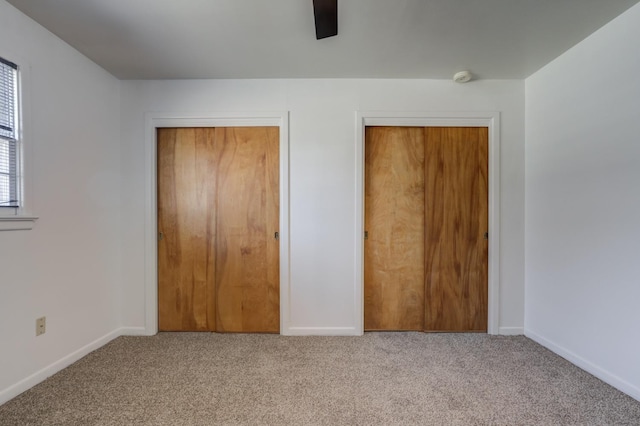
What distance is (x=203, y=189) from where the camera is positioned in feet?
8.48

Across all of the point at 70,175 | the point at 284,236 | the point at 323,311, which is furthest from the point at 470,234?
the point at 70,175

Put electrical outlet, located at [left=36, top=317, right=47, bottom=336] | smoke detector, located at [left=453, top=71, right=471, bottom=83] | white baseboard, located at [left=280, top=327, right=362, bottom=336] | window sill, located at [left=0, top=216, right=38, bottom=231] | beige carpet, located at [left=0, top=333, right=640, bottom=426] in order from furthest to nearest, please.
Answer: white baseboard, located at [left=280, top=327, right=362, bottom=336]
smoke detector, located at [left=453, top=71, right=471, bottom=83]
electrical outlet, located at [left=36, top=317, right=47, bottom=336]
window sill, located at [left=0, top=216, right=38, bottom=231]
beige carpet, located at [left=0, top=333, right=640, bottom=426]

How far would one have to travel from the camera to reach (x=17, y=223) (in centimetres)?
169

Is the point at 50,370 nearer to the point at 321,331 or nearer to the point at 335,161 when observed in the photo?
the point at 321,331

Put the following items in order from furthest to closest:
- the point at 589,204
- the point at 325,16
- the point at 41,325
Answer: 1. the point at 589,204
2. the point at 41,325
3. the point at 325,16

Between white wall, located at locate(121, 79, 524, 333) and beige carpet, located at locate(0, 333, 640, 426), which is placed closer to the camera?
beige carpet, located at locate(0, 333, 640, 426)

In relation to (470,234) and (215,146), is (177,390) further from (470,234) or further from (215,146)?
(470,234)

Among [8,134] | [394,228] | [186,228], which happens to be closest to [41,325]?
[186,228]

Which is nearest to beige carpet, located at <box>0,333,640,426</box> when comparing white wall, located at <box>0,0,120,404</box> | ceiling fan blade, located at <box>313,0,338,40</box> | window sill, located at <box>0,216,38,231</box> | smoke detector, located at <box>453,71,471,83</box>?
white wall, located at <box>0,0,120,404</box>

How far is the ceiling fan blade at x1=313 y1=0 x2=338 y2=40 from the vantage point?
52.0 inches

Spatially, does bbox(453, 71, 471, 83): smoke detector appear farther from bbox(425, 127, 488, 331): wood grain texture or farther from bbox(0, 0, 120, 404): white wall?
bbox(0, 0, 120, 404): white wall

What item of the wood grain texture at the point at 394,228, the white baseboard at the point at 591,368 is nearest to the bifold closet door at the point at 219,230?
the wood grain texture at the point at 394,228

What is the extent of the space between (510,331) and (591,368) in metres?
0.62

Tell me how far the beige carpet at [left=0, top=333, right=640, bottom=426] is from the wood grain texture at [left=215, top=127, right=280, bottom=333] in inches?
12.0
